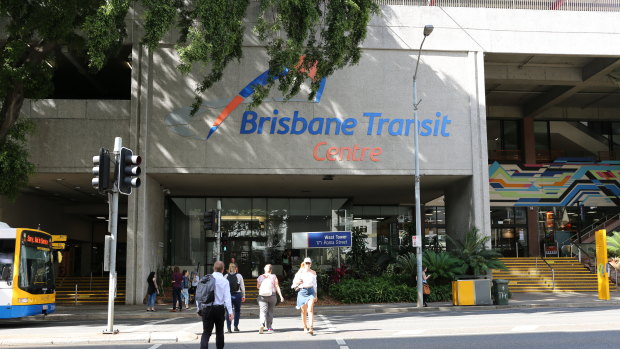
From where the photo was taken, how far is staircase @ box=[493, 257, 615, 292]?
30855mm

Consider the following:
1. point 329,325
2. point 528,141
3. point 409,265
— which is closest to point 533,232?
point 528,141

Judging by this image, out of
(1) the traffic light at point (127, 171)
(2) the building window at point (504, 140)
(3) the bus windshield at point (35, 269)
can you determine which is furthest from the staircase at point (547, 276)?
(1) the traffic light at point (127, 171)

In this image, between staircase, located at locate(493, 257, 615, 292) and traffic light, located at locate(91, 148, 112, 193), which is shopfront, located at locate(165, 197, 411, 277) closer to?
staircase, located at locate(493, 257, 615, 292)

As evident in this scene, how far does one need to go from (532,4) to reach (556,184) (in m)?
16.0

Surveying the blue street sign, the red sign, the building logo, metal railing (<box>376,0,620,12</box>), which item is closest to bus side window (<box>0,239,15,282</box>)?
the red sign

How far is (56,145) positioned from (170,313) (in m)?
9.00

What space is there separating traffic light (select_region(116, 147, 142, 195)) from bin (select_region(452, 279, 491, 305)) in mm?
13532

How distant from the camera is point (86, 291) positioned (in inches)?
1091

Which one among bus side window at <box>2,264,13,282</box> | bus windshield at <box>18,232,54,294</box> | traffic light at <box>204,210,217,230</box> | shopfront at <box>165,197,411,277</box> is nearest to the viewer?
bus side window at <box>2,264,13,282</box>

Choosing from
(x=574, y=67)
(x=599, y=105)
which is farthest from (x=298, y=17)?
(x=599, y=105)

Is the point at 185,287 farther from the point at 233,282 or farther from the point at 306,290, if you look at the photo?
the point at 306,290

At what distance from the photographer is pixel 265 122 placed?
83.4 ft

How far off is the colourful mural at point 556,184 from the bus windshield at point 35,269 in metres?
28.5

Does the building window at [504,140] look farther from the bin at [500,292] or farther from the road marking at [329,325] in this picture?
the road marking at [329,325]
